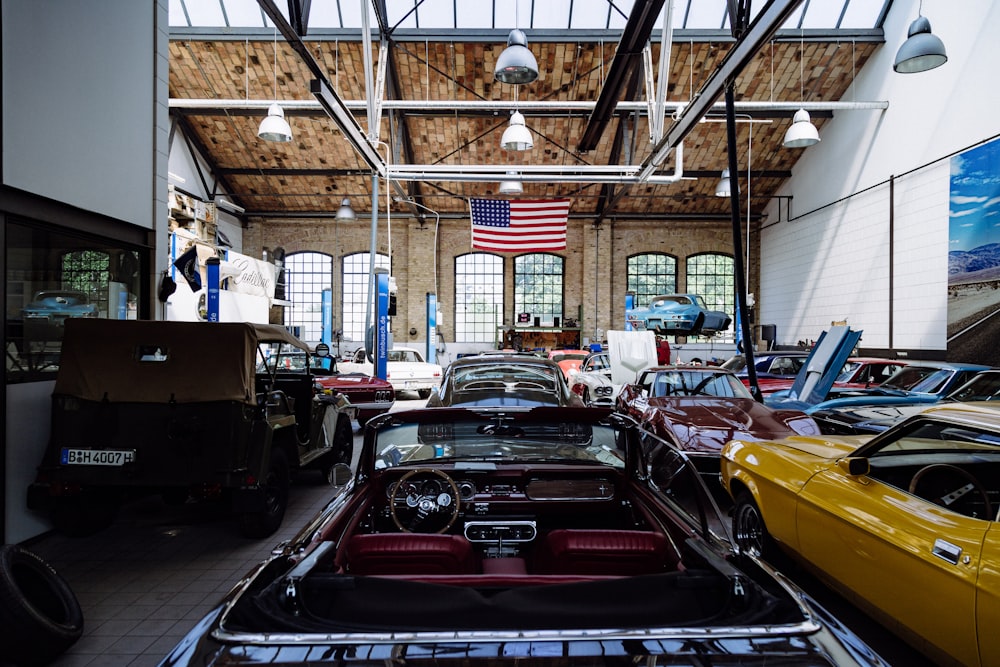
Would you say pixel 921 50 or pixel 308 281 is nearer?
pixel 921 50

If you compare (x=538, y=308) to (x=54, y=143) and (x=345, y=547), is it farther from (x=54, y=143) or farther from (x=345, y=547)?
(x=345, y=547)

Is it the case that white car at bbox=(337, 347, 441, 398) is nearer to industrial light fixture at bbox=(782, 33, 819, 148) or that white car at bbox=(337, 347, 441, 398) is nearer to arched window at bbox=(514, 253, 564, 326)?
industrial light fixture at bbox=(782, 33, 819, 148)

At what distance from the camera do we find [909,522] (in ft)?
8.64

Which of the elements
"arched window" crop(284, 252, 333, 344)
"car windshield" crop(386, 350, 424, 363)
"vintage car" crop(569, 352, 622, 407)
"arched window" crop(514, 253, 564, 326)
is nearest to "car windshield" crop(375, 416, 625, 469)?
"vintage car" crop(569, 352, 622, 407)

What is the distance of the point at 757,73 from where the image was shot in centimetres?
1744

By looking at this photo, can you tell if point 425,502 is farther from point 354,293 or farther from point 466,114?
point 354,293

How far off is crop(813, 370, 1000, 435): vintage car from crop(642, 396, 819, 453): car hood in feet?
1.23

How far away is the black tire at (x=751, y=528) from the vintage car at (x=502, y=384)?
8.55 ft

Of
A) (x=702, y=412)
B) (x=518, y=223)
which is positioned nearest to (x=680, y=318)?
(x=518, y=223)

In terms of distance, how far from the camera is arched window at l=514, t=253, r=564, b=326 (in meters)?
24.9

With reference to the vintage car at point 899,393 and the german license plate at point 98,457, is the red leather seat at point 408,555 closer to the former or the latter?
the german license plate at point 98,457

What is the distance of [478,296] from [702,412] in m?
18.6

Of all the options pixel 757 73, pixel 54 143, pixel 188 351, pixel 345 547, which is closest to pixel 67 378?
pixel 188 351

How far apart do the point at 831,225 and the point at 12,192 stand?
20.7m
